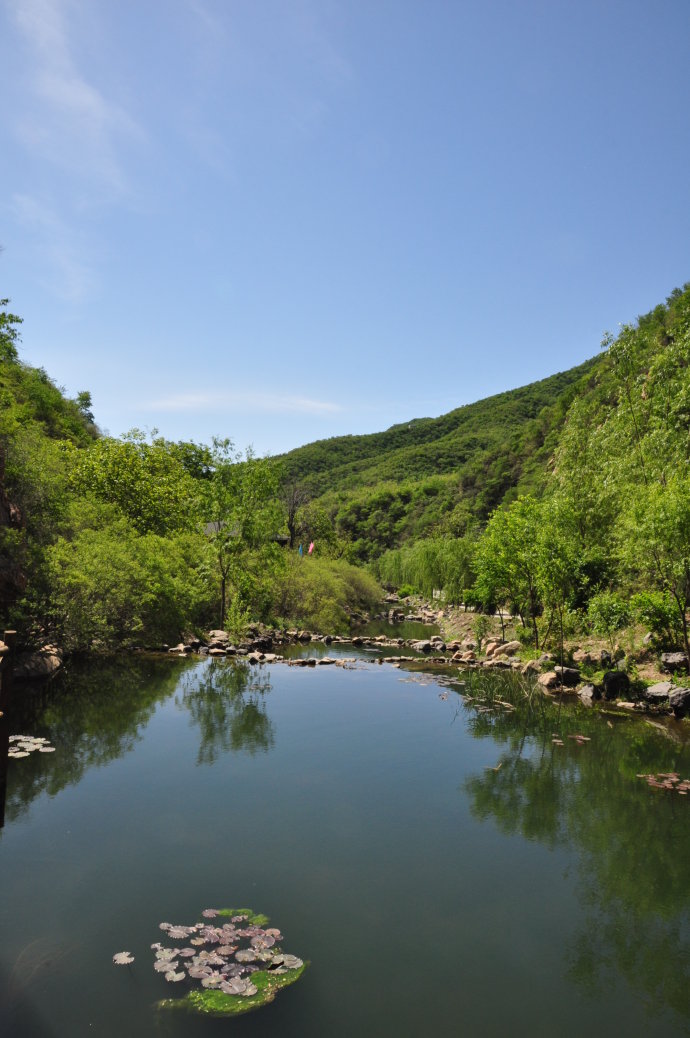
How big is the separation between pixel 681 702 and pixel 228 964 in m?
14.2

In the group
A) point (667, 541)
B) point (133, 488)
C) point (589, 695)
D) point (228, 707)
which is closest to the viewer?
point (667, 541)

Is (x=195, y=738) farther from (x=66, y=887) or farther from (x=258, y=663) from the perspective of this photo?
(x=258, y=663)

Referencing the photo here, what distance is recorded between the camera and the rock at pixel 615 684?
18266mm

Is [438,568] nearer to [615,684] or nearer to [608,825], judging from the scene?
[615,684]

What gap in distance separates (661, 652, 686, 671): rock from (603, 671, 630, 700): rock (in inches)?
46.9

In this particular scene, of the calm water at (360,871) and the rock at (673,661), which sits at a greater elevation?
the rock at (673,661)

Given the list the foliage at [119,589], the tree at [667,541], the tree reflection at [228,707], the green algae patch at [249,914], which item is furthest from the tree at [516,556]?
the green algae patch at [249,914]

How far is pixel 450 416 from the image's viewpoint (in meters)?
136

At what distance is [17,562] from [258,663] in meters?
9.37

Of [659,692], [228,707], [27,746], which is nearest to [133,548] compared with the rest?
[228,707]

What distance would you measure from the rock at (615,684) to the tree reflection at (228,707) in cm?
1020

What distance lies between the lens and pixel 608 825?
9.73 meters

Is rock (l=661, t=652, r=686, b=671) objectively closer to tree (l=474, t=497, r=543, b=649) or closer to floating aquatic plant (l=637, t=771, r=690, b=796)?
tree (l=474, t=497, r=543, b=649)

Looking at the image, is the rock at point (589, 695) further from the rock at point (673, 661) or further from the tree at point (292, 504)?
the tree at point (292, 504)
